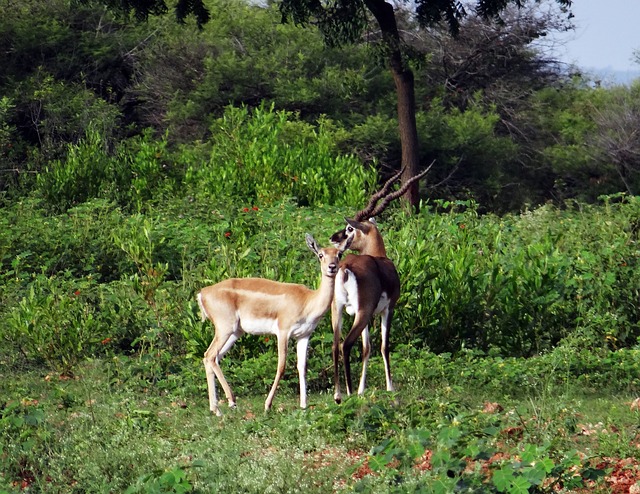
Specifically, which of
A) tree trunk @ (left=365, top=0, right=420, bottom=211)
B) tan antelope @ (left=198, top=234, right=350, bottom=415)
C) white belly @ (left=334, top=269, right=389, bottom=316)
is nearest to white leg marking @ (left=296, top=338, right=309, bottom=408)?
tan antelope @ (left=198, top=234, right=350, bottom=415)

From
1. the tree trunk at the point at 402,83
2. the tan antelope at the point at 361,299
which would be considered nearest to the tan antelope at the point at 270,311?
the tan antelope at the point at 361,299

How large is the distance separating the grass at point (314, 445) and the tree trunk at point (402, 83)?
382 inches

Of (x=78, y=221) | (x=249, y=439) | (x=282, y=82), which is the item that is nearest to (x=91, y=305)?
(x=78, y=221)

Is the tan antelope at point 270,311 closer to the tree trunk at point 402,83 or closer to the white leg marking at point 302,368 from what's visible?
the white leg marking at point 302,368

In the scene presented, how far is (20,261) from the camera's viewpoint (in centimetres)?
1127

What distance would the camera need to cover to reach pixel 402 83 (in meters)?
17.5

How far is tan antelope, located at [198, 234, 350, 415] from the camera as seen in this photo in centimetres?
746

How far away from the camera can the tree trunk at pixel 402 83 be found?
665 inches

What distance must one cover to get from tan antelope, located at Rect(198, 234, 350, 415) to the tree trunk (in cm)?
901

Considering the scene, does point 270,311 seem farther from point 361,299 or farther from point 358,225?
point 358,225

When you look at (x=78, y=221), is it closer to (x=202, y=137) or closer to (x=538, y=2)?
(x=202, y=137)

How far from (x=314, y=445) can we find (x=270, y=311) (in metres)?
1.49

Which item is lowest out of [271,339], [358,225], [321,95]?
[271,339]

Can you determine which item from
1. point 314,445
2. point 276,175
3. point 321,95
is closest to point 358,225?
point 314,445
